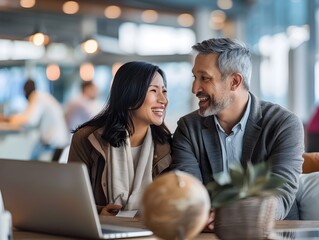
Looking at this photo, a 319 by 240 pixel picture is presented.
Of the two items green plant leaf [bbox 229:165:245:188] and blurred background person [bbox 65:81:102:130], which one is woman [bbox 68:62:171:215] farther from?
blurred background person [bbox 65:81:102:130]

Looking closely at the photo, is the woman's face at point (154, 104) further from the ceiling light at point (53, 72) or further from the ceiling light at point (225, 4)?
the ceiling light at point (53, 72)

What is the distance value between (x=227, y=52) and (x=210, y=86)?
16 cm

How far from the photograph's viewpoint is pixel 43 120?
38.1 feet

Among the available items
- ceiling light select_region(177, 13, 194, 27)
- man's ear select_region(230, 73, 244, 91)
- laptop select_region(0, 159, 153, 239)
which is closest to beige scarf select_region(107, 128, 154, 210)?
man's ear select_region(230, 73, 244, 91)

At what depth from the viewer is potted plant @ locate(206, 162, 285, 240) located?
2.10m

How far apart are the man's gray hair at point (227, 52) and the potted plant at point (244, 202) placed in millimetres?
1367

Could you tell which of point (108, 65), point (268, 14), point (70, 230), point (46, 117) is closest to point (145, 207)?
point (70, 230)

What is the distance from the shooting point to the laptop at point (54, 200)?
89.7 inches

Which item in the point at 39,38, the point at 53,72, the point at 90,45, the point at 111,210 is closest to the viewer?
the point at 111,210

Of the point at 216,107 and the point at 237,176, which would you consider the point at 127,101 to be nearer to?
the point at 216,107

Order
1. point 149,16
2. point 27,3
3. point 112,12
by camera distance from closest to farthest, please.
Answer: point 27,3, point 112,12, point 149,16

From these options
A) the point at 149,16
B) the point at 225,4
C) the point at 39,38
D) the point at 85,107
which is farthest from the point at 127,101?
the point at 149,16

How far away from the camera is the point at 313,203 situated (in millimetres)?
3383

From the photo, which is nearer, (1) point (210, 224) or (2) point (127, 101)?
(1) point (210, 224)
